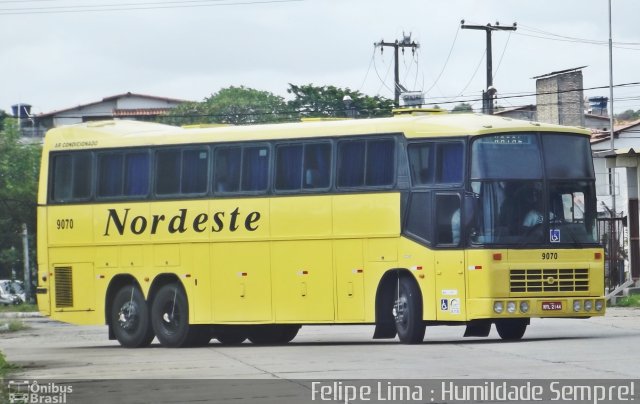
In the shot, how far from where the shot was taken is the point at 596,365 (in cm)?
1828

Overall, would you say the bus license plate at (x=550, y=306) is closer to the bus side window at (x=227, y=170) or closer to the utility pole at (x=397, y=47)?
the bus side window at (x=227, y=170)

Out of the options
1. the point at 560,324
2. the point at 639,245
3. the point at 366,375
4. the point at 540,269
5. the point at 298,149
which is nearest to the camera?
the point at 366,375

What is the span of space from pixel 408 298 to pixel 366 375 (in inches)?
276

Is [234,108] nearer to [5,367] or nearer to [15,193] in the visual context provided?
[15,193]

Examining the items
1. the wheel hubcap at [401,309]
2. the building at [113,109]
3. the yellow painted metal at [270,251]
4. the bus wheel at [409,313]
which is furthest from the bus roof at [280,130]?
the building at [113,109]

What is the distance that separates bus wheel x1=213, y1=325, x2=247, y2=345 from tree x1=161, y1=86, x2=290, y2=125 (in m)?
59.6

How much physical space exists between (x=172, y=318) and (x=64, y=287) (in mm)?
2626

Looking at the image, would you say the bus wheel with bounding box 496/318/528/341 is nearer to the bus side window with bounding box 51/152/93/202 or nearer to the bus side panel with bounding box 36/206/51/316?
the bus side window with bounding box 51/152/93/202

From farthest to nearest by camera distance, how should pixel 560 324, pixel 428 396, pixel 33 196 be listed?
pixel 33 196, pixel 560 324, pixel 428 396

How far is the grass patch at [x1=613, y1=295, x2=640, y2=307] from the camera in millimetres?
40188

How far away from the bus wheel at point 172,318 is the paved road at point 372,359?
0.63 metres

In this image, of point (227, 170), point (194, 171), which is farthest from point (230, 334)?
point (227, 170)

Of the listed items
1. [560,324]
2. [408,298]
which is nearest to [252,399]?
[408,298]

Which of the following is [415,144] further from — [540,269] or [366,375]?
[366,375]
